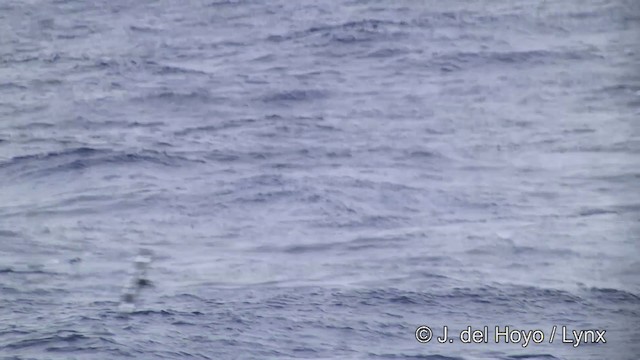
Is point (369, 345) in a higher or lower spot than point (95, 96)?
lower

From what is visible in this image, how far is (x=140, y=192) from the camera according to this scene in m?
5.96

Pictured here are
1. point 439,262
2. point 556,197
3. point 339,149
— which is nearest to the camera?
point 439,262

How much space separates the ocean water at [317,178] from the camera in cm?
468

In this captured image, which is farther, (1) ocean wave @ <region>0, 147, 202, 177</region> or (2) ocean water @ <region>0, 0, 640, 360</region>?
(1) ocean wave @ <region>0, 147, 202, 177</region>

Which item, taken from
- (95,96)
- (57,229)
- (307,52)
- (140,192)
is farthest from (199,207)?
(307,52)

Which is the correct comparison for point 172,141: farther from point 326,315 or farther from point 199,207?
point 326,315

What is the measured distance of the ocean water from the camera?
4.68 metres

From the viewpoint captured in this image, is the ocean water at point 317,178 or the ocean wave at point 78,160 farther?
the ocean wave at point 78,160

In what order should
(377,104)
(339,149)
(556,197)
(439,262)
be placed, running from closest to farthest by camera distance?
(439,262) < (556,197) < (339,149) < (377,104)

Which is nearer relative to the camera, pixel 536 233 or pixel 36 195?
pixel 536 233

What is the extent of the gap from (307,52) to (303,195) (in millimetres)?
2378

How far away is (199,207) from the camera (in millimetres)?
5789

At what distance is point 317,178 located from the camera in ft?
20.0

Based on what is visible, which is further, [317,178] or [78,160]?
[78,160]
